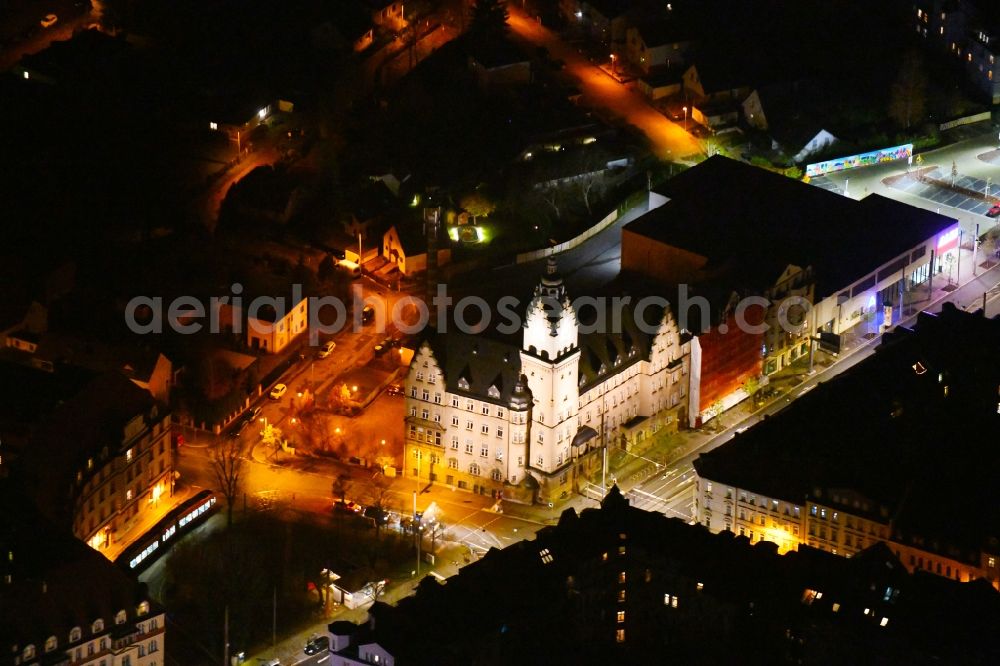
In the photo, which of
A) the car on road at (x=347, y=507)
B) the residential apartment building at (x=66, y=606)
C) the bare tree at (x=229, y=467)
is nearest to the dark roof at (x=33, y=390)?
the bare tree at (x=229, y=467)

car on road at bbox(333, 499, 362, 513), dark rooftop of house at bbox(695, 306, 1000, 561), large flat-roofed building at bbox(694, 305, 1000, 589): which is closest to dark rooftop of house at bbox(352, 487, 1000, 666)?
large flat-roofed building at bbox(694, 305, 1000, 589)

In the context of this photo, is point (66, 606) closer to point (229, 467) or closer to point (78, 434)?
point (78, 434)

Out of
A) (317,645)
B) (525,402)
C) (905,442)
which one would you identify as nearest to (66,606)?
(317,645)

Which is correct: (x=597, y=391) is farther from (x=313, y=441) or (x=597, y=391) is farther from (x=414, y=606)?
(x=414, y=606)

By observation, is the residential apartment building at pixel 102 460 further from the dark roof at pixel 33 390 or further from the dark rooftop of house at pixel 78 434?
the dark roof at pixel 33 390

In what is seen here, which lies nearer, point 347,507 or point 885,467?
point 885,467
